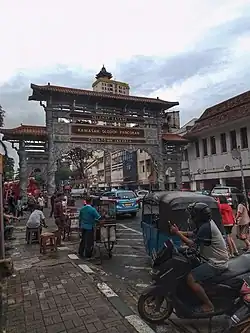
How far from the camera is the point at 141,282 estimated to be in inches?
242

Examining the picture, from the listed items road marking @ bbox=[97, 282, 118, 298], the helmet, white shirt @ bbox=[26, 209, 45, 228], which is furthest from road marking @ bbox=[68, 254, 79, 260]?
the helmet

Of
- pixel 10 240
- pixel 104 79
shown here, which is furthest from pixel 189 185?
pixel 104 79

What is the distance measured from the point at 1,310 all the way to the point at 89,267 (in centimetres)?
267

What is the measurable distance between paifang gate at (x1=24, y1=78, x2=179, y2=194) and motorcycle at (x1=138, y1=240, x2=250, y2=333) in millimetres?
20747

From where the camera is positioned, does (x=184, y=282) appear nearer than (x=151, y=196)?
Yes

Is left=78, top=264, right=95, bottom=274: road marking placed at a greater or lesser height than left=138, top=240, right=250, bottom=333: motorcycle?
lesser

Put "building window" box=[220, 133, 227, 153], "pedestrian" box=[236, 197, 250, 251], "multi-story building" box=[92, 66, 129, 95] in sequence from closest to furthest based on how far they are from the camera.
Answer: "pedestrian" box=[236, 197, 250, 251], "building window" box=[220, 133, 227, 153], "multi-story building" box=[92, 66, 129, 95]

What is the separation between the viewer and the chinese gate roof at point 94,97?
2336 centimetres

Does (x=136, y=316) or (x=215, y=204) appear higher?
(x=215, y=204)

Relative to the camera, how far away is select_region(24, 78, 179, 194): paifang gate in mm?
23922

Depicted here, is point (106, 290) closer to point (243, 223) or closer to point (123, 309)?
point (123, 309)

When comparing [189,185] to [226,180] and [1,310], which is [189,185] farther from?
[1,310]

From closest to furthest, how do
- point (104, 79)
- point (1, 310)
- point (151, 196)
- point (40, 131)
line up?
point (1, 310) < point (151, 196) < point (40, 131) < point (104, 79)

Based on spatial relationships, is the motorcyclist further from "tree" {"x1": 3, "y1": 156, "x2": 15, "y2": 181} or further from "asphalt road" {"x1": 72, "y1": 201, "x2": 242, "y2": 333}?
"tree" {"x1": 3, "y1": 156, "x2": 15, "y2": 181}
